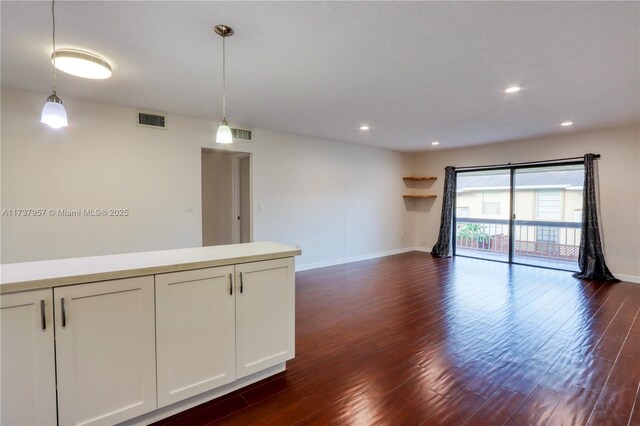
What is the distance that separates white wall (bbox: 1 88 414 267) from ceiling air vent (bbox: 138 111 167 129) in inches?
2.7

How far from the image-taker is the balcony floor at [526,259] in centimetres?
584

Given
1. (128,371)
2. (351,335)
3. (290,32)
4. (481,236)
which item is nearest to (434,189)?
(481,236)

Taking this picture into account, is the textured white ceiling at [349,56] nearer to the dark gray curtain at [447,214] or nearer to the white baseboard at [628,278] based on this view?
the white baseboard at [628,278]

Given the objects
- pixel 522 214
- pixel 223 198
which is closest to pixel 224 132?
pixel 223 198

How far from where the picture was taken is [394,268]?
5.95 metres

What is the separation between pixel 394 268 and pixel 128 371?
4.94 meters

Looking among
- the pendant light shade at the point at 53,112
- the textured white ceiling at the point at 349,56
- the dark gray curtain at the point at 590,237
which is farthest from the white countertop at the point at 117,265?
the dark gray curtain at the point at 590,237

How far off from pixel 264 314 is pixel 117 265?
99cm

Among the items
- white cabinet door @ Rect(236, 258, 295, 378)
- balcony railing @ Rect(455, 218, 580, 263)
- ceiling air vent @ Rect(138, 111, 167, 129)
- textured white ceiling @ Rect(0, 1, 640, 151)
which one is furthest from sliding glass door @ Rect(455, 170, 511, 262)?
ceiling air vent @ Rect(138, 111, 167, 129)

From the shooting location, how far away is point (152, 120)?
4.08 metres

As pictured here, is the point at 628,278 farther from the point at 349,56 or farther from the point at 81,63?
the point at 81,63

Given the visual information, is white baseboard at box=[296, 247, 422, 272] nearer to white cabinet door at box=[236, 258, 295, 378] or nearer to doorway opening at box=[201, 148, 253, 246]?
doorway opening at box=[201, 148, 253, 246]

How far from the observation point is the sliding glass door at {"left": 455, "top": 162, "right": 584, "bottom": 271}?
569cm

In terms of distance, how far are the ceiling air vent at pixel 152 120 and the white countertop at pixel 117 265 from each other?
2.61 m
